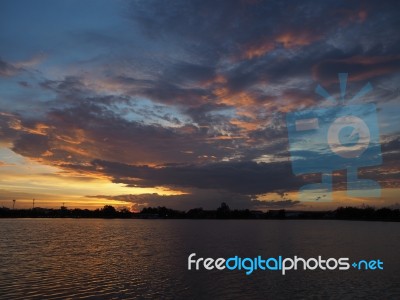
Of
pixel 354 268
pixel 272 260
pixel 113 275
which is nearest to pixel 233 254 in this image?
pixel 272 260

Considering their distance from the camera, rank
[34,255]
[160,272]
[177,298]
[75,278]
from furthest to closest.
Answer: [34,255] → [160,272] → [75,278] → [177,298]

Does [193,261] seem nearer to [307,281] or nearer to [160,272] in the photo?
[160,272]

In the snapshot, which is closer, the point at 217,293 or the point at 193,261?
the point at 217,293

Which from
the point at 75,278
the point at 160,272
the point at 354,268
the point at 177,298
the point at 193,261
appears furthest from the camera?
the point at 193,261

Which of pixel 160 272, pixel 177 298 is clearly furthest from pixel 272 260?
pixel 177 298

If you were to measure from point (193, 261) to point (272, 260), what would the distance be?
11715mm

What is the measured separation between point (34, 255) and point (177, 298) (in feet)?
120

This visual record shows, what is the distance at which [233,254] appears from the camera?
2445 inches

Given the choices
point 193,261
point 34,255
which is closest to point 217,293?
point 193,261

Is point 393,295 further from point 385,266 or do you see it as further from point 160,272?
point 160,272

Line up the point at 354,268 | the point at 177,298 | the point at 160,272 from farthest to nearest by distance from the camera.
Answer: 1. the point at 354,268
2. the point at 160,272
3. the point at 177,298

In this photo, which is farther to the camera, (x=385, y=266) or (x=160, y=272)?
(x=385, y=266)

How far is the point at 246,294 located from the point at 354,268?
70.9ft

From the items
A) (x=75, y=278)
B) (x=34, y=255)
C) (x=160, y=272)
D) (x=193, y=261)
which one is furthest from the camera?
(x=34, y=255)
